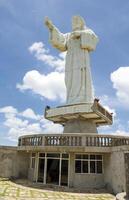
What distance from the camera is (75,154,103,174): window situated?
16531 mm

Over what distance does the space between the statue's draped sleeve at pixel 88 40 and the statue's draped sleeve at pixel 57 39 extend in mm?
2369

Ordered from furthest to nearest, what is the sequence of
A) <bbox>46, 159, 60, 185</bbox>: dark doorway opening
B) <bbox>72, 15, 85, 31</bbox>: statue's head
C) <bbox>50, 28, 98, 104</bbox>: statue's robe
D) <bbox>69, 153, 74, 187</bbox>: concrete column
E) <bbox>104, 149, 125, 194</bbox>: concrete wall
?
<bbox>72, 15, 85, 31</bbox>: statue's head < <bbox>50, 28, 98, 104</bbox>: statue's robe < <bbox>46, 159, 60, 185</bbox>: dark doorway opening < <bbox>69, 153, 74, 187</bbox>: concrete column < <bbox>104, 149, 125, 194</bbox>: concrete wall

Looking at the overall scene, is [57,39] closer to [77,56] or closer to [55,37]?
[55,37]

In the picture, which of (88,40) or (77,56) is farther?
(77,56)

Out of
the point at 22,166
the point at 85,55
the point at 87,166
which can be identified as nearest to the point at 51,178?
the point at 87,166

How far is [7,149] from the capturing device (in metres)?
19.8

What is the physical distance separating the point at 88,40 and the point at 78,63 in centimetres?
233

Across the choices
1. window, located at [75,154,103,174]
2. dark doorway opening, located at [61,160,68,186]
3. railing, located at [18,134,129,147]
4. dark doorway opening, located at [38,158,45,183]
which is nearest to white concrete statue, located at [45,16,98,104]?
railing, located at [18,134,129,147]

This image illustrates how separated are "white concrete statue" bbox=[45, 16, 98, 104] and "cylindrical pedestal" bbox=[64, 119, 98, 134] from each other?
5.81ft

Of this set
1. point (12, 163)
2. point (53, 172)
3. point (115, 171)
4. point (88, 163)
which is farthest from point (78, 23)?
point (115, 171)

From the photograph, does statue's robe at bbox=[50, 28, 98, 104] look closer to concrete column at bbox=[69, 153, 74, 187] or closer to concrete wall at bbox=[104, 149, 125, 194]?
concrete column at bbox=[69, 153, 74, 187]

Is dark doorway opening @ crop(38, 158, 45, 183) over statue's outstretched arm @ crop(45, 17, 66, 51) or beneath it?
beneath

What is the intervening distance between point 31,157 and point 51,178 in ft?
10.4

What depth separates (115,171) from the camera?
14.7 meters
